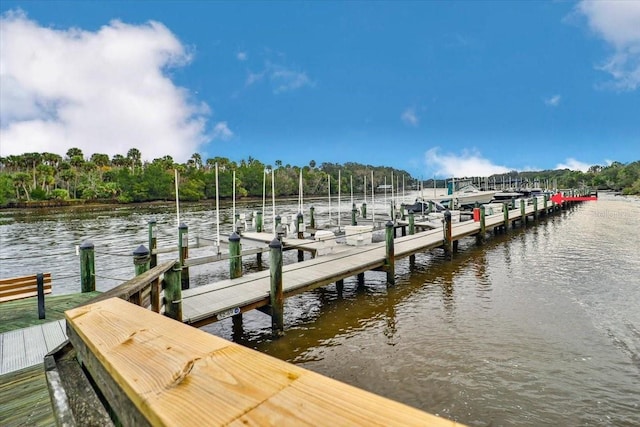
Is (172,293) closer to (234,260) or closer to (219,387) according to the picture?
(234,260)

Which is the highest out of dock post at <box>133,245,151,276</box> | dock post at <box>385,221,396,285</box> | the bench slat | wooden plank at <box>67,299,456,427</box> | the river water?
wooden plank at <box>67,299,456,427</box>

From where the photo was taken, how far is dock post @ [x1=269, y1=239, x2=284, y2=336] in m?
8.08

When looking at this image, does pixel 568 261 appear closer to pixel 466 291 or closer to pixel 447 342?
pixel 466 291

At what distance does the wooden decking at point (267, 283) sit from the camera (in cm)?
746

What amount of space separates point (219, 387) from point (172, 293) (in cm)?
598

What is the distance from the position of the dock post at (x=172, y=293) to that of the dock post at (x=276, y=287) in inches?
84.5

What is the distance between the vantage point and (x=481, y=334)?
26.8 ft

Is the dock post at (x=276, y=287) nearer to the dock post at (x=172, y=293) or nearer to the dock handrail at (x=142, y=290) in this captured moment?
the dock post at (x=172, y=293)

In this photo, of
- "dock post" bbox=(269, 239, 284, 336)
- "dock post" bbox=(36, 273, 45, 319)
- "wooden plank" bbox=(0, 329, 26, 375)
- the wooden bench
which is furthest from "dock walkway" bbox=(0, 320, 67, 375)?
"dock post" bbox=(269, 239, 284, 336)

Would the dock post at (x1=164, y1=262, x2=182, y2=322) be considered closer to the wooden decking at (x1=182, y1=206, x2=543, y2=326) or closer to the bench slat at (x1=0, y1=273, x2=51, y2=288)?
the wooden decking at (x1=182, y1=206, x2=543, y2=326)

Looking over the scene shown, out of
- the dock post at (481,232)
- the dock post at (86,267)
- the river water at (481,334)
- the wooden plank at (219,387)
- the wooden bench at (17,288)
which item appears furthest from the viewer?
the dock post at (481,232)

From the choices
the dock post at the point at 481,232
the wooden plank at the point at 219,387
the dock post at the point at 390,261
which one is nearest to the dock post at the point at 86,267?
the wooden plank at the point at 219,387

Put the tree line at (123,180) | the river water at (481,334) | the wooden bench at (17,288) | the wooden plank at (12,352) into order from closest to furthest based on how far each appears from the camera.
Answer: the wooden plank at (12,352) < the river water at (481,334) < the wooden bench at (17,288) < the tree line at (123,180)

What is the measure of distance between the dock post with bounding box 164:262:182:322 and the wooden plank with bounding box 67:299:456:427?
17.0 feet
